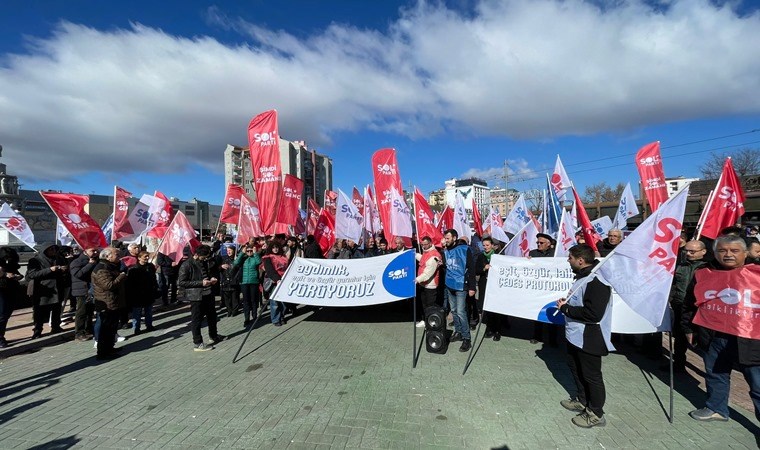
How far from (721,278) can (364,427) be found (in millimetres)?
4024

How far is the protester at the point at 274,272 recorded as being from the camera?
25.5 ft

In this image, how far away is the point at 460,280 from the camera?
6.12 metres

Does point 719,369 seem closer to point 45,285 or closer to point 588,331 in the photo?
point 588,331

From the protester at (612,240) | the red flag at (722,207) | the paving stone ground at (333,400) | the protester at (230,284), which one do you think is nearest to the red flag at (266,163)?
the protester at (230,284)

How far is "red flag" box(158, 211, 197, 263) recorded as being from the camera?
31.9 feet

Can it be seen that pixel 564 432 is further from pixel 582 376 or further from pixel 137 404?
pixel 137 404

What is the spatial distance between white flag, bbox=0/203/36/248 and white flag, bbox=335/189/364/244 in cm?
789

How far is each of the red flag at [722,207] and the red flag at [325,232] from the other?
9596mm

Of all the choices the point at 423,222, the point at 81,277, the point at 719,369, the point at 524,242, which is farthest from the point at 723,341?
the point at 81,277

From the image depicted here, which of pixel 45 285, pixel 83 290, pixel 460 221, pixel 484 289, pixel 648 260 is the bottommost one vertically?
pixel 484 289

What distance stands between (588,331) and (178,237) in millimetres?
9841

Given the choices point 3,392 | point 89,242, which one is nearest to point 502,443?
point 3,392

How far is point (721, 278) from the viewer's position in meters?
3.66

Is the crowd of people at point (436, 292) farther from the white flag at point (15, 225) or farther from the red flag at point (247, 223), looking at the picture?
the white flag at point (15, 225)
